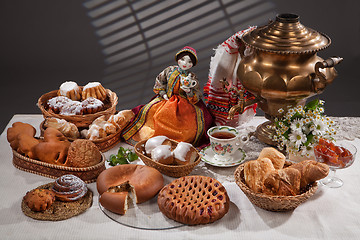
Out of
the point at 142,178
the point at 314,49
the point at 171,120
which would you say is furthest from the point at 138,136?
the point at 314,49

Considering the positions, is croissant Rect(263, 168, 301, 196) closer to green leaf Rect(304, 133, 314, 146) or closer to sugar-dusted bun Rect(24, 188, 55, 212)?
green leaf Rect(304, 133, 314, 146)

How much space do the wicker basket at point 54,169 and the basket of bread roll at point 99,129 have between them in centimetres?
23

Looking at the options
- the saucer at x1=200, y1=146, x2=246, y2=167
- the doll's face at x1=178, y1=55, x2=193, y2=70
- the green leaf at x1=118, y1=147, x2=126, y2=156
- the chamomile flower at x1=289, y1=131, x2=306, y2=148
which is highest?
the doll's face at x1=178, y1=55, x2=193, y2=70

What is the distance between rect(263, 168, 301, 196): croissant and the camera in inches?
73.2

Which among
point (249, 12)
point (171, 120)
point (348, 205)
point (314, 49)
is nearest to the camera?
point (348, 205)

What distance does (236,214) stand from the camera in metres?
1.96

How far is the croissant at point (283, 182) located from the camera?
1.86 m

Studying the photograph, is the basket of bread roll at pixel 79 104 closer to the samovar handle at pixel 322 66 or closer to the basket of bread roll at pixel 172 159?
the basket of bread roll at pixel 172 159

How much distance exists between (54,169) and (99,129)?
1.15ft

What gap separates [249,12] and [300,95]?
206cm

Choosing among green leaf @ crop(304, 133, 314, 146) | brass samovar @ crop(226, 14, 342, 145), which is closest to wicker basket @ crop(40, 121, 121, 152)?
brass samovar @ crop(226, 14, 342, 145)

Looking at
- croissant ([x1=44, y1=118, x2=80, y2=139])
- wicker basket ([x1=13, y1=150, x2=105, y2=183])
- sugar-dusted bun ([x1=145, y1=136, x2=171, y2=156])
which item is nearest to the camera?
wicker basket ([x1=13, y1=150, x2=105, y2=183])

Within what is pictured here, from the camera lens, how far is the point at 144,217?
1.92 meters

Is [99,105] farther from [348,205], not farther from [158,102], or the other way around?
[348,205]
